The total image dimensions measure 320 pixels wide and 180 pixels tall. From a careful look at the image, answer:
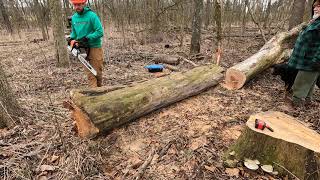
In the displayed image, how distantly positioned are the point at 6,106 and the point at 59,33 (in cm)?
401

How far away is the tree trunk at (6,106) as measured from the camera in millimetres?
3562

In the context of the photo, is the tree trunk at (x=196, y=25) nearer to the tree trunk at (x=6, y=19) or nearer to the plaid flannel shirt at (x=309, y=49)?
the plaid flannel shirt at (x=309, y=49)

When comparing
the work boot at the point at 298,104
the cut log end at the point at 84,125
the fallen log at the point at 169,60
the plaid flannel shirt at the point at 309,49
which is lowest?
the work boot at the point at 298,104

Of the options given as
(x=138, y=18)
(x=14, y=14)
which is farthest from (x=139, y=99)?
(x=14, y=14)

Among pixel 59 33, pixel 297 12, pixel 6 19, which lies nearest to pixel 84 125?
pixel 59 33

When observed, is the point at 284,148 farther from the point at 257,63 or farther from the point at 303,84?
the point at 257,63

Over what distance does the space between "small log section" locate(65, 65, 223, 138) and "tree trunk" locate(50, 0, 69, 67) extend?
155 inches

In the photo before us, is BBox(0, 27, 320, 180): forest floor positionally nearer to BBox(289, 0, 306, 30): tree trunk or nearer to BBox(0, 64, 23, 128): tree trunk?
BBox(0, 64, 23, 128): tree trunk

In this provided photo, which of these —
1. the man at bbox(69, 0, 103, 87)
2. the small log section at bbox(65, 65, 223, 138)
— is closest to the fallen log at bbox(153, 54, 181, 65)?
the small log section at bbox(65, 65, 223, 138)

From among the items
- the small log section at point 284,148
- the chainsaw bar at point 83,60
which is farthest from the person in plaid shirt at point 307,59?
the chainsaw bar at point 83,60

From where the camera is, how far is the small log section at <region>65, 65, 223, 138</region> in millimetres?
3346

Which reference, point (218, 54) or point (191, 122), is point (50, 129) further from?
point (218, 54)

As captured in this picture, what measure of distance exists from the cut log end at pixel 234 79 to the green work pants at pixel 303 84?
98 cm

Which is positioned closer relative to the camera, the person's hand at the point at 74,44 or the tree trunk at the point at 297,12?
the person's hand at the point at 74,44
